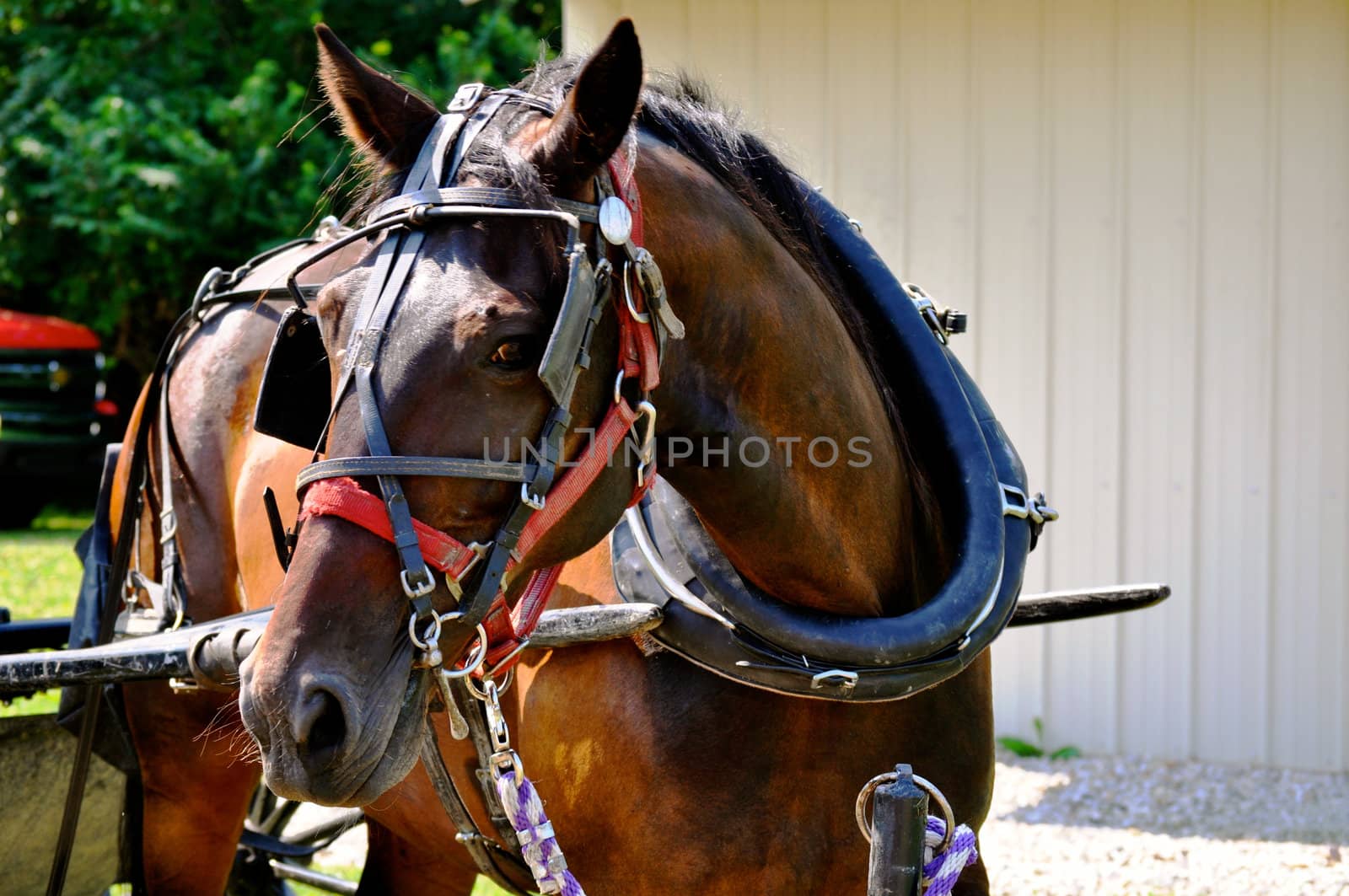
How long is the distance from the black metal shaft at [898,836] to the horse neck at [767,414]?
0.37 m

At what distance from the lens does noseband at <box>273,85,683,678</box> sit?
142 centimetres

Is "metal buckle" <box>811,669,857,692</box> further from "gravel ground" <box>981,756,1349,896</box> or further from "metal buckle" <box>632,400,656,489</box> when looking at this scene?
"gravel ground" <box>981,756,1349,896</box>

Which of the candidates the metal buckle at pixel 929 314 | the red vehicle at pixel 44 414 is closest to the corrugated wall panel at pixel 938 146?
the metal buckle at pixel 929 314

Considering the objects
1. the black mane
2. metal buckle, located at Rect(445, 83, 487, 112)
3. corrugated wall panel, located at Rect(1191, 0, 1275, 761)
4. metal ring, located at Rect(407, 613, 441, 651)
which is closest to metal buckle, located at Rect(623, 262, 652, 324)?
the black mane

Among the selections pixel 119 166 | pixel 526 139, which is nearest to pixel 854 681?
pixel 526 139

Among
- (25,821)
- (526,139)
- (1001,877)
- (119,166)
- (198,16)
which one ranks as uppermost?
(198,16)

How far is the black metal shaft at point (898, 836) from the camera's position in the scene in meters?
1.59

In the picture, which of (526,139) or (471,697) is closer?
(526,139)

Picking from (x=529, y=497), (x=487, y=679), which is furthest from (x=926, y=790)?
(x=529, y=497)

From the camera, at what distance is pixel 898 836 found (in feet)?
5.24

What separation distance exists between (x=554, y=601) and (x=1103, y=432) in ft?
12.5

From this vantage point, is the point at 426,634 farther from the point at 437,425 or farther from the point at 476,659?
the point at 437,425

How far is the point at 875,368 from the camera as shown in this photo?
7.02 ft

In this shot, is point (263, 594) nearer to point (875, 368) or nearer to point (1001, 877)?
point (875, 368)
